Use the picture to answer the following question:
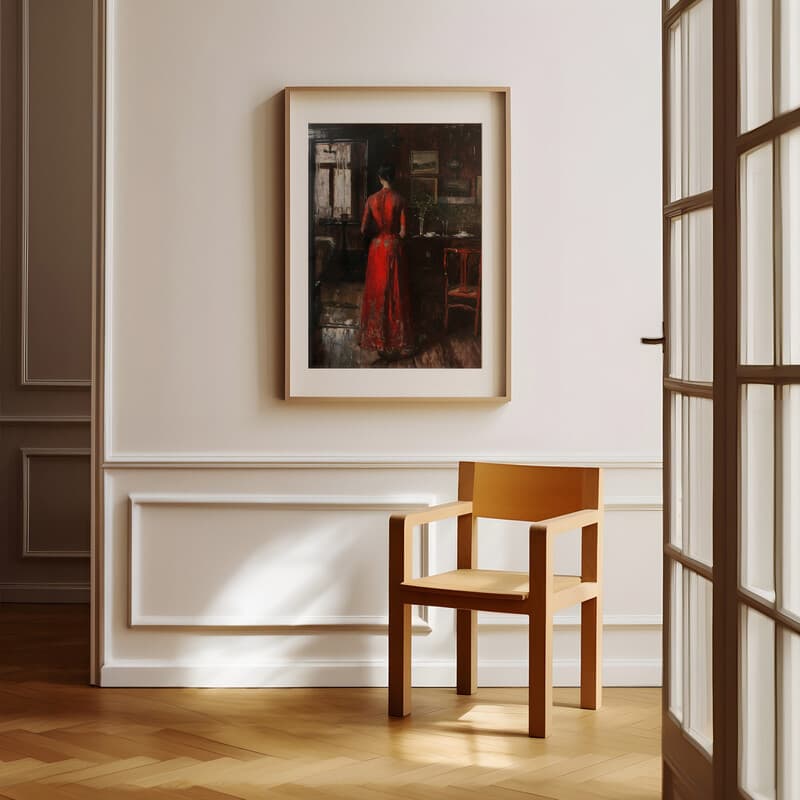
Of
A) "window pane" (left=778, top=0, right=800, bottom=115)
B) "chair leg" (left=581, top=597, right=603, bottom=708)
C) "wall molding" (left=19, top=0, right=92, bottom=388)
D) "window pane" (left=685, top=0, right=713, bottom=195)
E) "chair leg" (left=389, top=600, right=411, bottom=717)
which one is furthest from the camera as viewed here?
"wall molding" (left=19, top=0, right=92, bottom=388)

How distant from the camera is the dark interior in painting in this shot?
3.63 metres

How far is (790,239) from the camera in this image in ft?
5.53

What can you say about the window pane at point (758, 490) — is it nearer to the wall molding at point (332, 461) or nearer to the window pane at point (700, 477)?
the window pane at point (700, 477)

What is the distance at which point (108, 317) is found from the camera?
11.8 feet

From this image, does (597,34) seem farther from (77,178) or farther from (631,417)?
(77,178)

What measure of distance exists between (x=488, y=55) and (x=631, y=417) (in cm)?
130

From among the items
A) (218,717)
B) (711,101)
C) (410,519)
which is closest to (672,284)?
(711,101)

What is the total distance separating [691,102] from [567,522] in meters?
1.37

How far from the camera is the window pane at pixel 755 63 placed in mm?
1766

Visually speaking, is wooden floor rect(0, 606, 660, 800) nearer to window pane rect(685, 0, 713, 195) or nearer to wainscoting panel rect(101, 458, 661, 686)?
wainscoting panel rect(101, 458, 661, 686)

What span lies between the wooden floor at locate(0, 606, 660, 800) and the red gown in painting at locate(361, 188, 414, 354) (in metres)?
1.17

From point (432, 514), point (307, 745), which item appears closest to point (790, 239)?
point (432, 514)

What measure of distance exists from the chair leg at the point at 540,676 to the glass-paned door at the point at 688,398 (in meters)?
0.67

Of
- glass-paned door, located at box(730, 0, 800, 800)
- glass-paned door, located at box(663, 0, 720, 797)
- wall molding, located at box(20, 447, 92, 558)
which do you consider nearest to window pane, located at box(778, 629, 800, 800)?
glass-paned door, located at box(730, 0, 800, 800)
